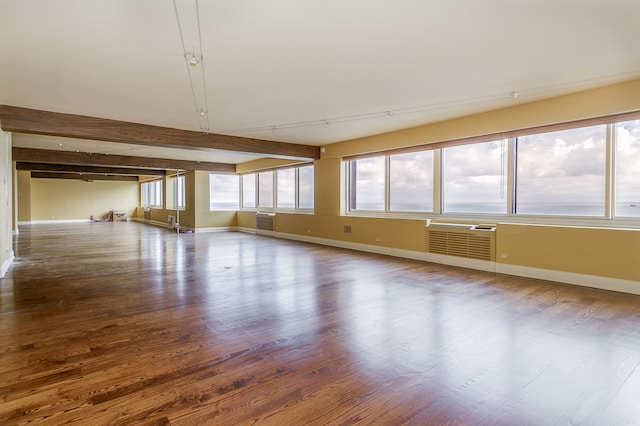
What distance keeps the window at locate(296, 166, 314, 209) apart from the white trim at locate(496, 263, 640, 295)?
5446mm

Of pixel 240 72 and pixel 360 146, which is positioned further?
pixel 360 146

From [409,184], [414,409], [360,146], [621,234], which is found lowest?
[414,409]

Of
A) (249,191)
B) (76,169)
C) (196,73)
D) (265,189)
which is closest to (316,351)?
(196,73)

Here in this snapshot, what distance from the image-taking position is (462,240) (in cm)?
576

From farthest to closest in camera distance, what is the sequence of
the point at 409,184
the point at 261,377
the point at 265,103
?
the point at 409,184
the point at 265,103
the point at 261,377

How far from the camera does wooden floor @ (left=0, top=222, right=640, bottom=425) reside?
72.7 inches

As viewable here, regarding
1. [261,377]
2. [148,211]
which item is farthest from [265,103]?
[148,211]

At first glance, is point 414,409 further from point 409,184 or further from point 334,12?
point 409,184

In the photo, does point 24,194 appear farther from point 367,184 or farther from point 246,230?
point 367,184

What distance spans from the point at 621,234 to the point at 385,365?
379 centimetres

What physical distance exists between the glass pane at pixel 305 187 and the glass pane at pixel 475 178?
412cm

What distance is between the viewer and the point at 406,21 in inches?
106

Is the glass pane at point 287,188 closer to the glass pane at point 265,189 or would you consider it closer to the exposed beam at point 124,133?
the glass pane at point 265,189

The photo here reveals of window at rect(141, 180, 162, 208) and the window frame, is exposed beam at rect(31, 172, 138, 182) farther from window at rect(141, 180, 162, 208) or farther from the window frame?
the window frame
